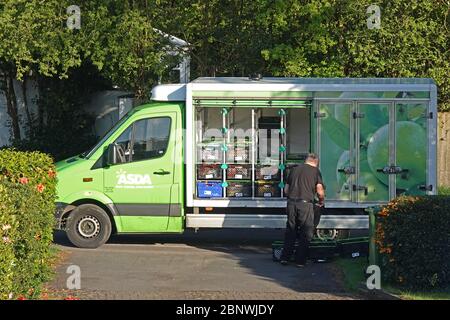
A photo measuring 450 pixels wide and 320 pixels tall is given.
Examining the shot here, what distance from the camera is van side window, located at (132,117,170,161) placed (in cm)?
1385

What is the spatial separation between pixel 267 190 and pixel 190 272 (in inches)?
110

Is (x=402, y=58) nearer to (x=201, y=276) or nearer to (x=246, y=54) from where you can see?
(x=246, y=54)

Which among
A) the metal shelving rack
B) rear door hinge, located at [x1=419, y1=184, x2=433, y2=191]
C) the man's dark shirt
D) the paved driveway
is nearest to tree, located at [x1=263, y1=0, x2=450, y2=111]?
the metal shelving rack

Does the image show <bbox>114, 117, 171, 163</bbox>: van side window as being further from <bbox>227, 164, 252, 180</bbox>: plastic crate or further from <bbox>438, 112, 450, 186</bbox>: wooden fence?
<bbox>438, 112, 450, 186</bbox>: wooden fence

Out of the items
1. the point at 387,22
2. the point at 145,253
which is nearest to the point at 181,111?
the point at 145,253

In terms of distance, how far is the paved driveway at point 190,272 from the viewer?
10117 millimetres

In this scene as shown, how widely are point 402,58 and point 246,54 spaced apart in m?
3.42

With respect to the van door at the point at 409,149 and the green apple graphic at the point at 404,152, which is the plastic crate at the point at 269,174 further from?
the van door at the point at 409,149

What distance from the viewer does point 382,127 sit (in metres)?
13.6

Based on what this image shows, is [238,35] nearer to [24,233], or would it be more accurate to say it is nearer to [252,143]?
[252,143]

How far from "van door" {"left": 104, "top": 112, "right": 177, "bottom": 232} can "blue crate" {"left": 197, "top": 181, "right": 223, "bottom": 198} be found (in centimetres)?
50

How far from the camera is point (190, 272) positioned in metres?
11.6

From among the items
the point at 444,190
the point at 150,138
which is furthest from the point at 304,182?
the point at 444,190

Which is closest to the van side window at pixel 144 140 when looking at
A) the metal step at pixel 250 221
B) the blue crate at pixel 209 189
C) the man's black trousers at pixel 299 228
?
the blue crate at pixel 209 189
